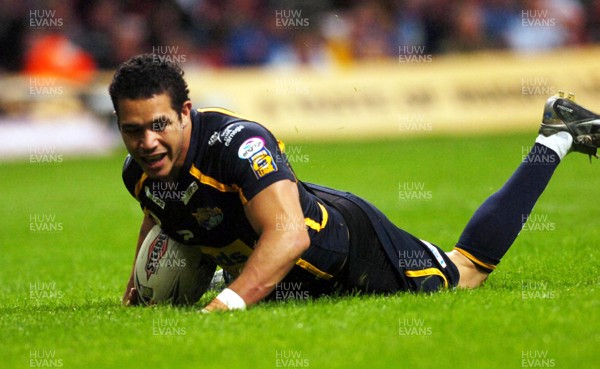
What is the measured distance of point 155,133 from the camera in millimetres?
5844

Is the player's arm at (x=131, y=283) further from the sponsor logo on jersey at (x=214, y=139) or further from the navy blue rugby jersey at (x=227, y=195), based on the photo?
the sponsor logo on jersey at (x=214, y=139)

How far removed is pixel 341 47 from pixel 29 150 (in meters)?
7.07

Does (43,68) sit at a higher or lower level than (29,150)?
higher

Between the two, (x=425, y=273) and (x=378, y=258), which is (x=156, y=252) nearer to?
(x=378, y=258)

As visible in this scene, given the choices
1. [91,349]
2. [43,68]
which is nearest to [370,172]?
[43,68]

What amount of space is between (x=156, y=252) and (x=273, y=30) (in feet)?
56.9

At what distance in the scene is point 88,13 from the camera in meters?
24.1

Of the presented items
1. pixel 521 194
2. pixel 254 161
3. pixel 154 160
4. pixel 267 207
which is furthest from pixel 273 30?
pixel 267 207

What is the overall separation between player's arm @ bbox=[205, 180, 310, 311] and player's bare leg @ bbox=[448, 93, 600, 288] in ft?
5.20

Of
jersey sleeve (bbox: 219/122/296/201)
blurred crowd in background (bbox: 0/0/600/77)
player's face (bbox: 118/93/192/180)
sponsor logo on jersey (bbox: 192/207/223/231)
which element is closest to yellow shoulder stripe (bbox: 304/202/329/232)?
jersey sleeve (bbox: 219/122/296/201)

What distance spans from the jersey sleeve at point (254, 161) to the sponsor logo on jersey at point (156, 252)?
1.03m

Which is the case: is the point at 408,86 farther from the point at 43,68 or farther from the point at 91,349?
the point at 91,349

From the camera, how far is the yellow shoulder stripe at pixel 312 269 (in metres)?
6.26

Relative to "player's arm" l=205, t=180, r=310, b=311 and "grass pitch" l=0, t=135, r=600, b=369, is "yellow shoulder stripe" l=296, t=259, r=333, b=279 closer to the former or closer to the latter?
"grass pitch" l=0, t=135, r=600, b=369
